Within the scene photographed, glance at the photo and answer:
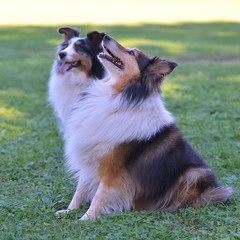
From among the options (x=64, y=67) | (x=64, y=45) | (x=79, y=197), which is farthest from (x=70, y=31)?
(x=79, y=197)

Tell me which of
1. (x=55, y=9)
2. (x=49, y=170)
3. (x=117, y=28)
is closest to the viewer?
(x=49, y=170)

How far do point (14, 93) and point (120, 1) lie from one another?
28980mm

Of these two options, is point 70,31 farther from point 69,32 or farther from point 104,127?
point 104,127

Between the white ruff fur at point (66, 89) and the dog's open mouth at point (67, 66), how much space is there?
0.05 metres

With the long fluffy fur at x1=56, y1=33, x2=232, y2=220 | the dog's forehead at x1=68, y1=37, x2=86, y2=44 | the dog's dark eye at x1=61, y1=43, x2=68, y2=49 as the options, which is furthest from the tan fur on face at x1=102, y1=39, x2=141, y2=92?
the dog's dark eye at x1=61, y1=43, x2=68, y2=49

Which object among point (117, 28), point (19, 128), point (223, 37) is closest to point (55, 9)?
point (117, 28)

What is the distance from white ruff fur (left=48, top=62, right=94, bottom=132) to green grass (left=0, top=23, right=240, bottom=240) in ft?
1.82

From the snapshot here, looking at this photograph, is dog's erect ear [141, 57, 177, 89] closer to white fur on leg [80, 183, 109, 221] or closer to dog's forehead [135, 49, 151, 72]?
dog's forehead [135, 49, 151, 72]

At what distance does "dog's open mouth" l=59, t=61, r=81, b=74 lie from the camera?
744 centimetres

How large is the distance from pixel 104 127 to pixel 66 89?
2.29 m

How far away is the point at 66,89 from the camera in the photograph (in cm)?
755

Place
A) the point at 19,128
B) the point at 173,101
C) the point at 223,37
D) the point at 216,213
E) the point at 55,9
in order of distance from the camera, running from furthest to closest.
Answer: the point at 55,9 < the point at 223,37 < the point at 173,101 < the point at 19,128 < the point at 216,213

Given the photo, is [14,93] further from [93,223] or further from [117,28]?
[117,28]

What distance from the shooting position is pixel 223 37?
21.5 metres
